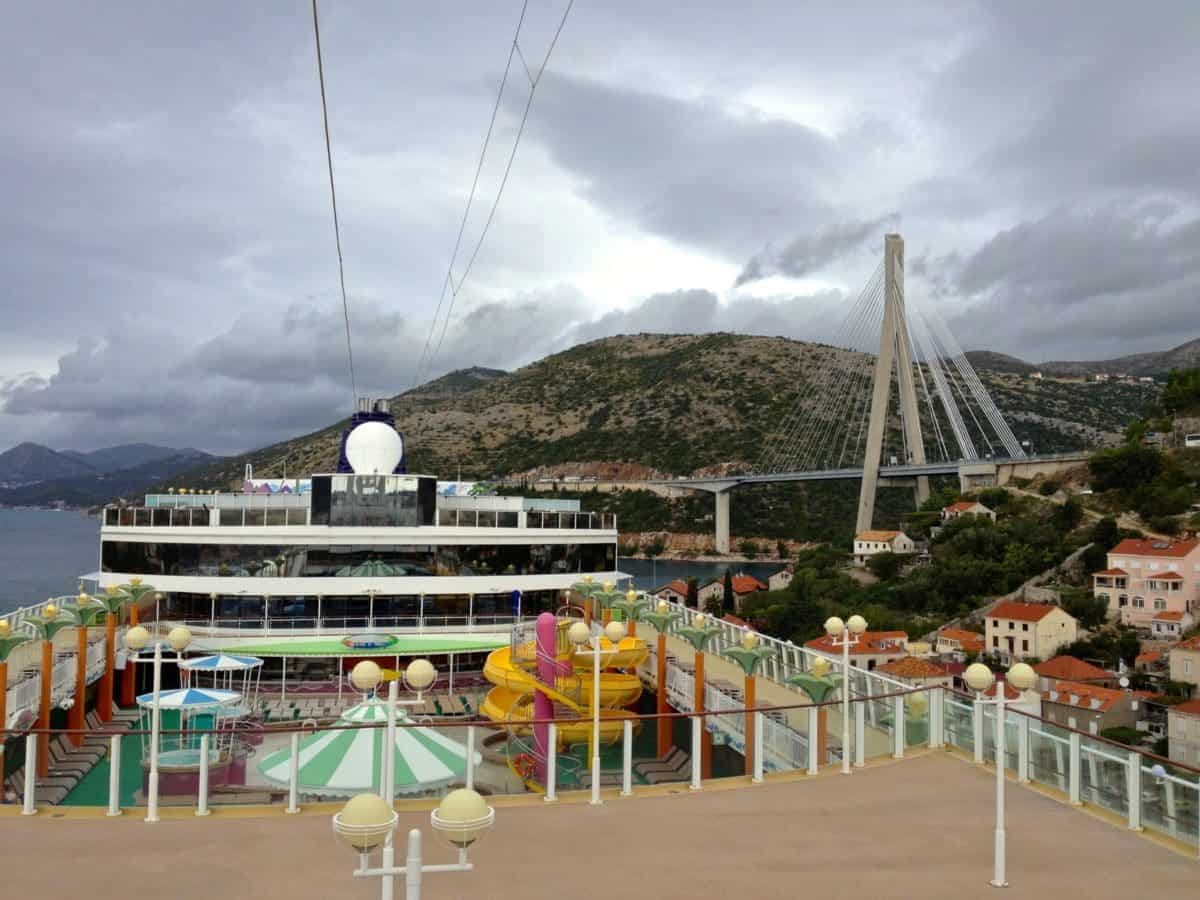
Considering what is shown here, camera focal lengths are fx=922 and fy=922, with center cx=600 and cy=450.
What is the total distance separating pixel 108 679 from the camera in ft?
67.2

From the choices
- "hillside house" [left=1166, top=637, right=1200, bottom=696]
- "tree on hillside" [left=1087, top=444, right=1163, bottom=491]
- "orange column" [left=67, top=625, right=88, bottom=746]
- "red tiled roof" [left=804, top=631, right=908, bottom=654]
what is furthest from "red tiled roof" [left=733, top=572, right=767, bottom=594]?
"orange column" [left=67, top=625, right=88, bottom=746]

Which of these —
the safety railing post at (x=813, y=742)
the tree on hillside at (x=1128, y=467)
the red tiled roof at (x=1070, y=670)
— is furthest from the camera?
the tree on hillside at (x=1128, y=467)

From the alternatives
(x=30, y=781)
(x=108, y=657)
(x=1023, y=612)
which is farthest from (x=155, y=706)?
(x=1023, y=612)

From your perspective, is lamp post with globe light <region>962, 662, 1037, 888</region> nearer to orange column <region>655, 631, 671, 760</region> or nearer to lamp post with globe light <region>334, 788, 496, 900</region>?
lamp post with globe light <region>334, 788, 496, 900</region>

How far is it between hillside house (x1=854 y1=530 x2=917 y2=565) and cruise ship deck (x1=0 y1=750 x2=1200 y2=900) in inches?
2561

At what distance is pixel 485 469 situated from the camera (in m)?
114

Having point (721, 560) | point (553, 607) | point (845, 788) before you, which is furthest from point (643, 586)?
point (845, 788)

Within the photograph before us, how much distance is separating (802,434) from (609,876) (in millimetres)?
102608

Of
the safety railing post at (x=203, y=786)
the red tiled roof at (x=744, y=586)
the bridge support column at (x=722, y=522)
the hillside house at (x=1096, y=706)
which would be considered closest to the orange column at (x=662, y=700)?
the safety railing post at (x=203, y=786)

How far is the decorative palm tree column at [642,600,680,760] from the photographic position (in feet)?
58.0

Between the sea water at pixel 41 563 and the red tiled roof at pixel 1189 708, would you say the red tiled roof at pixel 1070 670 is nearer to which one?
the red tiled roof at pixel 1189 708

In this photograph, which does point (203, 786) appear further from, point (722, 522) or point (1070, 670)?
point (722, 522)

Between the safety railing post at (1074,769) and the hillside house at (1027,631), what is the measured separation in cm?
4568

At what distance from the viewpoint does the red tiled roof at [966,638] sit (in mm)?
50406
